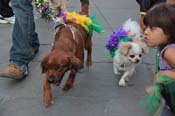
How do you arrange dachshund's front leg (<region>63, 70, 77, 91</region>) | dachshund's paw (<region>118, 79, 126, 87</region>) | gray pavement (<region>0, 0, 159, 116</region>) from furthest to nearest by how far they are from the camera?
1. dachshund's paw (<region>118, 79, 126, 87</region>)
2. dachshund's front leg (<region>63, 70, 77, 91</region>)
3. gray pavement (<region>0, 0, 159, 116</region>)

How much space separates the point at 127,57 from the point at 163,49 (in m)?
2.00

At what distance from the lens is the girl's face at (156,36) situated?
3080 millimetres

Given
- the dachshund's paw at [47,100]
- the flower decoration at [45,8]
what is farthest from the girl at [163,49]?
the flower decoration at [45,8]

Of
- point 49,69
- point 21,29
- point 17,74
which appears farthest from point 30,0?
point 49,69

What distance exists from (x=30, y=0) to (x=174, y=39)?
2.40 m

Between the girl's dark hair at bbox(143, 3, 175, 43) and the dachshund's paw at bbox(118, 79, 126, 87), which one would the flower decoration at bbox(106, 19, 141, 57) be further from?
the girl's dark hair at bbox(143, 3, 175, 43)

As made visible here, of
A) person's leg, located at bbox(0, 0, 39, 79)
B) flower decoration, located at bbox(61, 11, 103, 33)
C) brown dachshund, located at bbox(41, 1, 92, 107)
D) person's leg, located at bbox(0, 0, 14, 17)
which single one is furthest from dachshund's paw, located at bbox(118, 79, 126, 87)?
person's leg, located at bbox(0, 0, 14, 17)

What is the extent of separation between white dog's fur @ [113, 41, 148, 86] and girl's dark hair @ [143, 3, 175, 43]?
6.02ft

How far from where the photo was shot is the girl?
2.97 meters

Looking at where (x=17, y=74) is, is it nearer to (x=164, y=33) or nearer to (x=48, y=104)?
(x=48, y=104)

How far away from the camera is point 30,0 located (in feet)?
16.4

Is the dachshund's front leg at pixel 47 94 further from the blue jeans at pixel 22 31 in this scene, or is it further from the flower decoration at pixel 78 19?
the flower decoration at pixel 78 19

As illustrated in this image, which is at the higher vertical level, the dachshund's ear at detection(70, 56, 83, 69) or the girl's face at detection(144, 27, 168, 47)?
the girl's face at detection(144, 27, 168, 47)

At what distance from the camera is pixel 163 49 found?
121 inches
